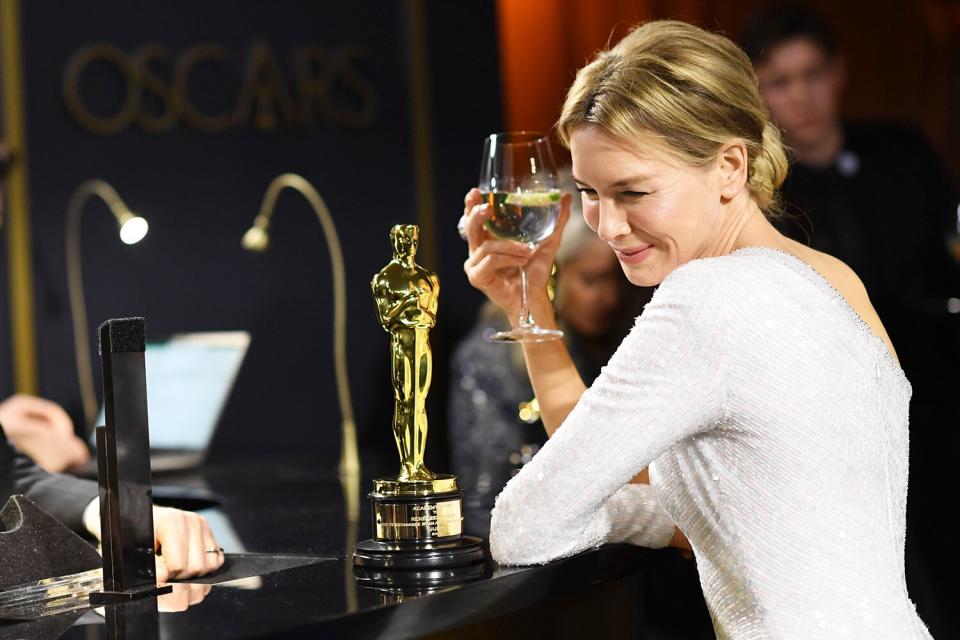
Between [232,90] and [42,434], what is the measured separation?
6.93ft

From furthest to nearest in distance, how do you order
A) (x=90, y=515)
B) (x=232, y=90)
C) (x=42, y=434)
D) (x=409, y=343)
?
1. (x=232, y=90)
2. (x=42, y=434)
3. (x=90, y=515)
4. (x=409, y=343)

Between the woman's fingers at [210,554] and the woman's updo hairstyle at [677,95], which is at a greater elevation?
the woman's updo hairstyle at [677,95]

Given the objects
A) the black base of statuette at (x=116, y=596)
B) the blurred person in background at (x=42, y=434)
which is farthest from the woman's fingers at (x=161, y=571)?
the blurred person in background at (x=42, y=434)

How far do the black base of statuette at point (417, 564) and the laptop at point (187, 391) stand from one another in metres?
1.82

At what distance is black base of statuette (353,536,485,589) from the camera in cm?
160

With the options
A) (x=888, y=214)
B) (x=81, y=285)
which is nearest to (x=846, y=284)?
(x=888, y=214)

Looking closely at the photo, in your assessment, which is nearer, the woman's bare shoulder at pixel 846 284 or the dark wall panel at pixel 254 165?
the woman's bare shoulder at pixel 846 284

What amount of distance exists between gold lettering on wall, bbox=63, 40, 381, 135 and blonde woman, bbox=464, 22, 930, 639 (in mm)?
3132

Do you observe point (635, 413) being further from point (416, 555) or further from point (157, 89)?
point (157, 89)

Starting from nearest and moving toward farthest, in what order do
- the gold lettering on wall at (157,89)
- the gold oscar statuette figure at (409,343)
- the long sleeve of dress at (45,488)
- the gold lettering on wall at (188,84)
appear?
the gold oscar statuette figure at (409,343)
the long sleeve of dress at (45,488)
the gold lettering on wall at (157,89)
the gold lettering on wall at (188,84)

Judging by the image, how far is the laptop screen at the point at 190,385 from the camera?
3.50 m

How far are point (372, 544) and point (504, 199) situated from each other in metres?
0.59

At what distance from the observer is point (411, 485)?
1688 millimetres

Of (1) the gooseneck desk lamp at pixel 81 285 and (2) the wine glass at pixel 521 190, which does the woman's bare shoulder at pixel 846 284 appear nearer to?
(2) the wine glass at pixel 521 190
